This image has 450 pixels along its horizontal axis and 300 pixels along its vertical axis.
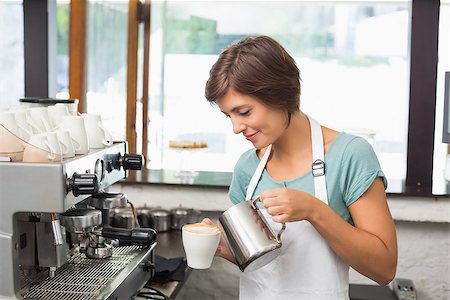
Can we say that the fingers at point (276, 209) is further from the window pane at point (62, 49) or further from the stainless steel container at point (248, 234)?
the window pane at point (62, 49)

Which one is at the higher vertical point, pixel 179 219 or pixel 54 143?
pixel 54 143

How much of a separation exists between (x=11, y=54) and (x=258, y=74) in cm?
647

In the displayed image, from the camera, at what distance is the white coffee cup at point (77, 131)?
152cm

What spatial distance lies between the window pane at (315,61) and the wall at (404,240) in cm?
324

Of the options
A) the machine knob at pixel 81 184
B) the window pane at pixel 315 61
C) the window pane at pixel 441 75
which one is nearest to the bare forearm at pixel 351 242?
the machine knob at pixel 81 184

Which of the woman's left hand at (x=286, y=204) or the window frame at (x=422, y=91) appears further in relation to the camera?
the window frame at (x=422, y=91)

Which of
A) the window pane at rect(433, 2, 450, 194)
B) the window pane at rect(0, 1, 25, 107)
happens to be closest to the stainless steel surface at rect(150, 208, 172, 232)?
the window pane at rect(433, 2, 450, 194)

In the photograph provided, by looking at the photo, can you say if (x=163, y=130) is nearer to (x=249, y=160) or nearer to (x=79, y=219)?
(x=249, y=160)

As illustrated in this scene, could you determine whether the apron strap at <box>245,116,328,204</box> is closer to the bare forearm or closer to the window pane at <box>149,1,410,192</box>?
the bare forearm

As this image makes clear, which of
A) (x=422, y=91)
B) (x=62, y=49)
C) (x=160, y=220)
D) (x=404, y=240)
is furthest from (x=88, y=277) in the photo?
(x=62, y=49)

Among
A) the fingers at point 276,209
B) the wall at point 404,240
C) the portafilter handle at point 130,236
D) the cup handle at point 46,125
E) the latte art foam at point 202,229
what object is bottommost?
the wall at point 404,240

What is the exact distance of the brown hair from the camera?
1.41 m

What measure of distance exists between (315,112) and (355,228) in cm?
520

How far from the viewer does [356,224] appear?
1.46 meters
